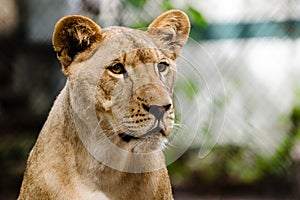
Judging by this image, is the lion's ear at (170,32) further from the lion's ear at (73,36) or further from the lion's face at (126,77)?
the lion's ear at (73,36)

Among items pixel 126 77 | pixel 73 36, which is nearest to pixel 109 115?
pixel 126 77

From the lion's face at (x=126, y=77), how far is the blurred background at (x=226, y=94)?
4.55 feet

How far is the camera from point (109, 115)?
1.46 m

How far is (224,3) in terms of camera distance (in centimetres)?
304

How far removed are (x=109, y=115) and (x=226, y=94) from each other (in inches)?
62.3

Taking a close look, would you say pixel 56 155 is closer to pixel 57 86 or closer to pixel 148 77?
pixel 148 77

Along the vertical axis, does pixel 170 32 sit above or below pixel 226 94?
above

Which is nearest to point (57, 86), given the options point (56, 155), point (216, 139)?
point (216, 139)

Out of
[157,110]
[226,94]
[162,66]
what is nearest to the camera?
[157,110]

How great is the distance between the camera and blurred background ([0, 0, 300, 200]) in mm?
2996

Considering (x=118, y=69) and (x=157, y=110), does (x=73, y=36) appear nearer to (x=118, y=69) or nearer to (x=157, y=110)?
(x=118, y=69)

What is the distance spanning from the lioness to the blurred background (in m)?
1.35

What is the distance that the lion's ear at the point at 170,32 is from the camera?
5.08 feet

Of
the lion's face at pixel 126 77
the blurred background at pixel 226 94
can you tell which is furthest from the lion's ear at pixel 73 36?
the blurred background at pixel 226 94
